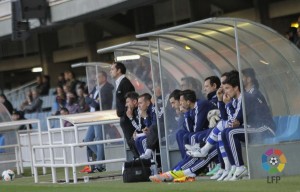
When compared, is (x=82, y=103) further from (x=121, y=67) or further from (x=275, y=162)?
(x=275, y=162)

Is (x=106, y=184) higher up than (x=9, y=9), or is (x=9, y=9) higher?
(x=9, y=9)

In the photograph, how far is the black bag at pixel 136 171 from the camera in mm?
16188

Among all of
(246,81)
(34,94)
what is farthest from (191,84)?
(34,94)

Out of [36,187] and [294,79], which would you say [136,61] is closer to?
[36,187]

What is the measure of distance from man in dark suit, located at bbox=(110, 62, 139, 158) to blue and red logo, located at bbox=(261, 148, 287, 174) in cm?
421

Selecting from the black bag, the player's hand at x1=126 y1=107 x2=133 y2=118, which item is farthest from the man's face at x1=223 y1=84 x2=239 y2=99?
the player's hand at x1=126 y1=107 x2=133 y2=118

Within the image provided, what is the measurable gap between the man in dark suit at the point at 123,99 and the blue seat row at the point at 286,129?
160 inches

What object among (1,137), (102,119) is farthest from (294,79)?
(1,137)

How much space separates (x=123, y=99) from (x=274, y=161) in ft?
16.4

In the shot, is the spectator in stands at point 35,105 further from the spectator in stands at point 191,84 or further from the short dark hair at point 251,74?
the short dark hair at point 251,74

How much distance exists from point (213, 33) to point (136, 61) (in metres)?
3.76

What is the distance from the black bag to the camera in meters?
16.2

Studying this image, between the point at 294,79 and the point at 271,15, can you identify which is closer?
the point at 294,79

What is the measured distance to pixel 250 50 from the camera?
577 inches
